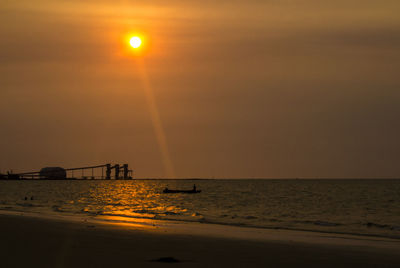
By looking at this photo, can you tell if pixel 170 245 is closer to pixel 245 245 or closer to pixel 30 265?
pixel 245 245

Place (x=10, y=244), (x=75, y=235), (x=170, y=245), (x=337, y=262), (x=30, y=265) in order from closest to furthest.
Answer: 1. (x=30, y=265)
2. (x=337, y=262)
3. (x=10, y=244)
4. (x=170, y=245)
5. (x=75, y=235)

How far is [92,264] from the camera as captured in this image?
19.3 meters

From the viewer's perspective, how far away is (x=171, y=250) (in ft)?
79.3

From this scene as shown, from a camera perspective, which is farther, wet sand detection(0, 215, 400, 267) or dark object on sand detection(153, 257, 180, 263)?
dark object on sand detection(153, 257, 180, 263)

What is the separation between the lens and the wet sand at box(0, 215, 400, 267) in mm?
20375

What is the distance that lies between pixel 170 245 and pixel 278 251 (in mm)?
4849

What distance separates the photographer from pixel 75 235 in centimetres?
2883

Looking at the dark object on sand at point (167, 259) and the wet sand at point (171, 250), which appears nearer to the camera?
the wet sand at point (171, 250)

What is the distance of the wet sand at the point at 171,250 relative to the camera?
66.8ft

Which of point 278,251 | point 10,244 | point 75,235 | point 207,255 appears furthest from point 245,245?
point 10,244

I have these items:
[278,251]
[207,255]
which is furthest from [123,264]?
[278,251]

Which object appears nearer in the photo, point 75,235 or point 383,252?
point 383,252

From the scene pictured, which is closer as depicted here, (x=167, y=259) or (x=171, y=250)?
(x=167, y=259)

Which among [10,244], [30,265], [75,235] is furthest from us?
[75,235]
